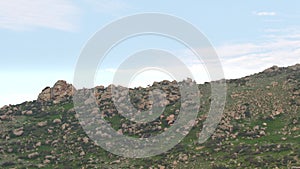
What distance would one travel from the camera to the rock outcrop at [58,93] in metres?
125

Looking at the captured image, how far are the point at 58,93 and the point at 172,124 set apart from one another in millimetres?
50567

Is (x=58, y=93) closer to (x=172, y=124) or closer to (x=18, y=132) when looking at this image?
(x=18, y=132)

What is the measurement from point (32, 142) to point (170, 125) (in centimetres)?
3005

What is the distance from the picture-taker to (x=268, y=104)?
89562 mm

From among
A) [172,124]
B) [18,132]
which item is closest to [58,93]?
[18,132]

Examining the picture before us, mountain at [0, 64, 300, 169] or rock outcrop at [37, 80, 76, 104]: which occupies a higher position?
rock outcrop at [37, 80, 76, 104]

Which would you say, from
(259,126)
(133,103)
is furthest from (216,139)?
(133,103)

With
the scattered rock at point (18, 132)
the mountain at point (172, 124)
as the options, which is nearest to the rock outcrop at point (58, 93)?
the mountain at point (172, 124)

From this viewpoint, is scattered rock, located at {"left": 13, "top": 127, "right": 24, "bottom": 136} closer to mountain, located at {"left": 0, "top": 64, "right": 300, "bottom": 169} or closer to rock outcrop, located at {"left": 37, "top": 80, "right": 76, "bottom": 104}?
mountain, located at {"left": 0, "top": 64, "right": 300, "bottom": 169}

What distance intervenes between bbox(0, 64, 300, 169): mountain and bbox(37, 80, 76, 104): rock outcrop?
0.30 meters

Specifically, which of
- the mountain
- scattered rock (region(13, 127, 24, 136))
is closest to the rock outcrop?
the mountain

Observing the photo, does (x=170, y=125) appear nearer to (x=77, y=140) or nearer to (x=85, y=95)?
(x=77, y=140)

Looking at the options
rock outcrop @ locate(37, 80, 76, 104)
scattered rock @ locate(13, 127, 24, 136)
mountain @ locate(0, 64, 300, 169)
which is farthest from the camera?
rock outcrop @ locate(37, 80, 76, 104)

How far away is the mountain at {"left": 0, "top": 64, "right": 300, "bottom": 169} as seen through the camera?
6562 cm
